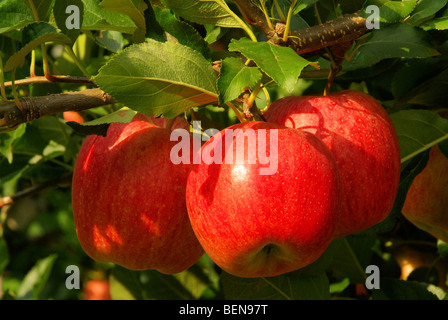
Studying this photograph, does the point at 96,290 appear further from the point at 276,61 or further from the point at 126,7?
the point at 276,61

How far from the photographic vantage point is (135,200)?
3.05ft

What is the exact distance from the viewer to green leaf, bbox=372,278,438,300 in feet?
3.96

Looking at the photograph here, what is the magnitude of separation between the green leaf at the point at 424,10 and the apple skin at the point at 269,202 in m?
0.30

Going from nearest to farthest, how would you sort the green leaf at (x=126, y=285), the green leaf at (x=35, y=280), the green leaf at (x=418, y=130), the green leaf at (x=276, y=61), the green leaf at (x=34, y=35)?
the green leaf at (x=276, y=61), the green leaf at (x=34, y=35), the green leaf at (x=418, y=130), the green leaf at (x=126, y=285), the green leaf at (x=35, y=280)

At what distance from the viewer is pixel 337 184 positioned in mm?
802

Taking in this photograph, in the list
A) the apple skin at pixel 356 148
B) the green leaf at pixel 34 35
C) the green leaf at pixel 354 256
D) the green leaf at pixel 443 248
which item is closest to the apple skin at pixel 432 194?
the green leaf at pixel 443 248

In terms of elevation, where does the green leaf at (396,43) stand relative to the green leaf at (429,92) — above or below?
above

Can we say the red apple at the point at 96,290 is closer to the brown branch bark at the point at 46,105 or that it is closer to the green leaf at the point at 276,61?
the brown branch bark at the point at 46,105

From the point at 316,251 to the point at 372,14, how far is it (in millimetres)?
392

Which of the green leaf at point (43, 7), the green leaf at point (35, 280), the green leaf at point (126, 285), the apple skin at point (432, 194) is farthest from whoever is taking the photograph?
the green leaf at point (35, 280)

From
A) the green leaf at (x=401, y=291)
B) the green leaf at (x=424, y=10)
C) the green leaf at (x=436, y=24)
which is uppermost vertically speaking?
the green leaf at (x=424, y=10)

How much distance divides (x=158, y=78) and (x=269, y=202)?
231mm

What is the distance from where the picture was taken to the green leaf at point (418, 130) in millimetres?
1062
